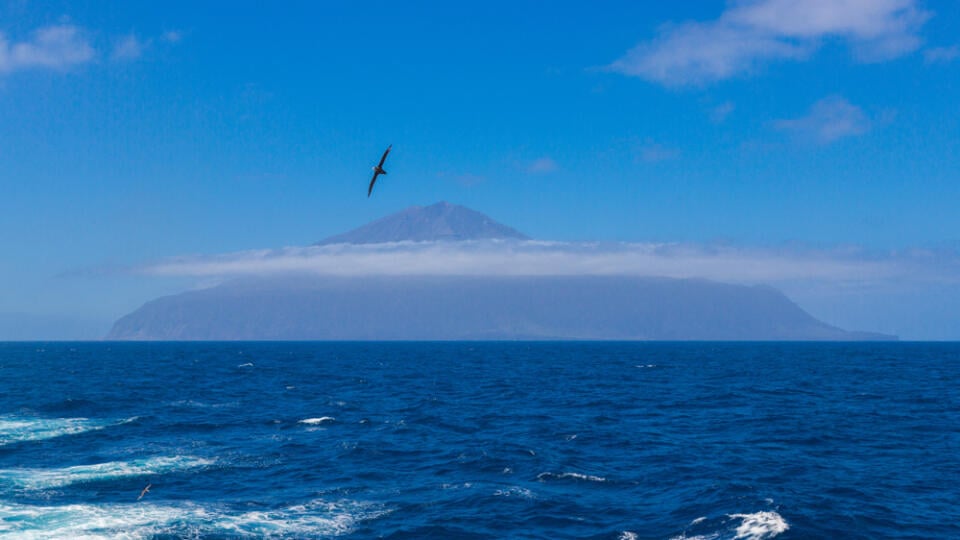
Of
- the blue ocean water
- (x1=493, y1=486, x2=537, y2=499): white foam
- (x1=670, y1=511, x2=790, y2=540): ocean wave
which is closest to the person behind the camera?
(x1=670, y1=511, x2=790, y2=540): ocean wave

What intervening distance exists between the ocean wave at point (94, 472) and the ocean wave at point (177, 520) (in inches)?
224

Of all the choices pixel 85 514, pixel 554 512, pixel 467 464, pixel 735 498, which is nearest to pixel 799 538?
pixel 735 498

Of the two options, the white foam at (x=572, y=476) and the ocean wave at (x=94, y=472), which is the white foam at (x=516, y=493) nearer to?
the white foam at (x=572, y=476)

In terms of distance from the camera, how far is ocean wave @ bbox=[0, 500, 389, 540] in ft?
117

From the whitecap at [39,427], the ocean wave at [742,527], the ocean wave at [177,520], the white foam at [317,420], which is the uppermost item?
the ocean wave at [742,527]

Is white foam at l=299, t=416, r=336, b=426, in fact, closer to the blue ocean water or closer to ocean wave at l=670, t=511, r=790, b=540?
the blue ocean water

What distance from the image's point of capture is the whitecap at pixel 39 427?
63.4 meters

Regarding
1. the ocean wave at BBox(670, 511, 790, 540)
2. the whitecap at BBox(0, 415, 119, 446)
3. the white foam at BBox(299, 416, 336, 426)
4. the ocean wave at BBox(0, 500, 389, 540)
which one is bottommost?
the ocean wave at BBox(0, 500, 389, 540)

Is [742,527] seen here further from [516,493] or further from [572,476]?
[572,476]

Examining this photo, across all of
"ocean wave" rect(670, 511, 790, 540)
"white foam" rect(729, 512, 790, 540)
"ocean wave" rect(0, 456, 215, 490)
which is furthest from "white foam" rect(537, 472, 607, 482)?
"ocean wave" rect(0, 456, 215, 490)

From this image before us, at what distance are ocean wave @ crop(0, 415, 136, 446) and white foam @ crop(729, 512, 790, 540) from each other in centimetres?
5558

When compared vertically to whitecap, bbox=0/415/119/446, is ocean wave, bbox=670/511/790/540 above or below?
above

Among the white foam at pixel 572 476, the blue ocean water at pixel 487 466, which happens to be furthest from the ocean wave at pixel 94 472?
the white foam at pixel 572 476

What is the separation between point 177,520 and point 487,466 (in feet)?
63.0
